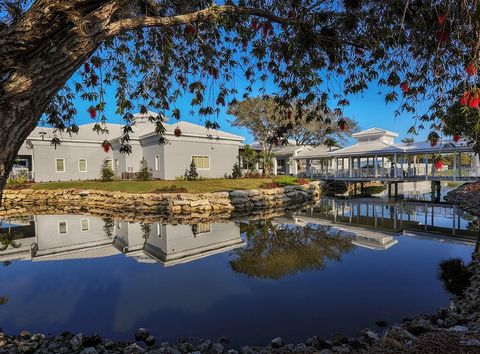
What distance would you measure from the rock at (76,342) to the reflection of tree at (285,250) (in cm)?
352

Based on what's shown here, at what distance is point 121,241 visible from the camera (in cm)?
977

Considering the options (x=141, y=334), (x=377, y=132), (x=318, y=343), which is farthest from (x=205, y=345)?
(x=377, y=132)

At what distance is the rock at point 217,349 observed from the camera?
3.67 meters

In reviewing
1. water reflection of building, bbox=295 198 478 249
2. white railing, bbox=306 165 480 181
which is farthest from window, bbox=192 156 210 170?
white railing, bbox=306 165 480 181

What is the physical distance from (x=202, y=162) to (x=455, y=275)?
63.9 feet

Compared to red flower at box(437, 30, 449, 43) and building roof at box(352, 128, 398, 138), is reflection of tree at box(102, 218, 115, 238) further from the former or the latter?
building roof at box(352, 128, 398, 138)

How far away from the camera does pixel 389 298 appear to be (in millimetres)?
5234

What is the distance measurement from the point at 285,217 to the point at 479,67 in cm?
1163

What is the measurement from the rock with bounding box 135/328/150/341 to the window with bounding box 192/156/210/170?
64.5ft

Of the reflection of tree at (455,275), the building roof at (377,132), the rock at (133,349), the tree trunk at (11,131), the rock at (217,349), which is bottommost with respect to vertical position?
the reflection of tree at (455,275)

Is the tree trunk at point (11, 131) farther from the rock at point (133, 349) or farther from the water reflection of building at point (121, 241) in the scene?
the water reflection of building at point (121, 241)

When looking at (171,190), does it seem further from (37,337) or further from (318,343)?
(318,343)

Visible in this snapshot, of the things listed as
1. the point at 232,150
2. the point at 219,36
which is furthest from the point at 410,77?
the point at 232,150

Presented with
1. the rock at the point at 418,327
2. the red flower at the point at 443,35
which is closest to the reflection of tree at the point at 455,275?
the rock at the point at 418,327
